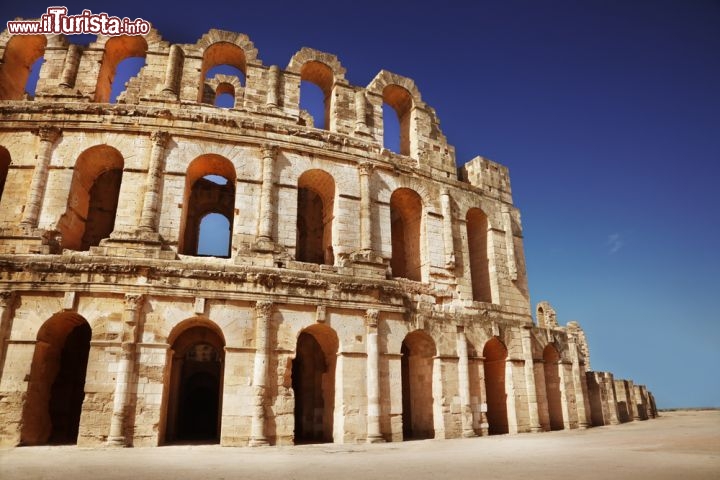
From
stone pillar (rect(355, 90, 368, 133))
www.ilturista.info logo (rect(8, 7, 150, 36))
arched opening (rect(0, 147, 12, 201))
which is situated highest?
www.ilturista.info logo (rect(8, 7, 150, 36))

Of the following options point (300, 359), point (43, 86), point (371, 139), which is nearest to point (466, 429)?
point (300, 359)

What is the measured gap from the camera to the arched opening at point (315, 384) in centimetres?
1388

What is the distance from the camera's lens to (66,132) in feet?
47.3

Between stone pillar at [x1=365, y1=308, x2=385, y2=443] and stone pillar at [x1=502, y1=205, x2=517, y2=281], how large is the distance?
23.3 feet

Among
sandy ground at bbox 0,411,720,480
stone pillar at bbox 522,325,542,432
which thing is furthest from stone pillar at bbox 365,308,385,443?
stone pillar at bbox 522,325,542,432

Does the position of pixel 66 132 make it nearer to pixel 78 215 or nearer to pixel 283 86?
pixel 78 215

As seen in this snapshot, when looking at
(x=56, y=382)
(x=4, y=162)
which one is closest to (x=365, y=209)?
(x=56, y=382)

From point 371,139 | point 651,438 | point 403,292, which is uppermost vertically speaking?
point 371,139

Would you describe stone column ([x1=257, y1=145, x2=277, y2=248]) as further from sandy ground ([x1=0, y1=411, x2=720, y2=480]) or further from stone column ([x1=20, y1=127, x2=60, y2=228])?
stone column ([x1=20, y1=127, x2=60, y2=228])

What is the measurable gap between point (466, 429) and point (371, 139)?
10363mm

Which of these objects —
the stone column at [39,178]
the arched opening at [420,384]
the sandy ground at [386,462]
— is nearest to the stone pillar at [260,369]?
the sandy ground at [386,462]

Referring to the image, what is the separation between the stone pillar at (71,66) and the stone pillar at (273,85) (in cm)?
639

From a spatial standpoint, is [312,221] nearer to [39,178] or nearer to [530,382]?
[39,178]

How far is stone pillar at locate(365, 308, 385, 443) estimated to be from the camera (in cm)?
1296
